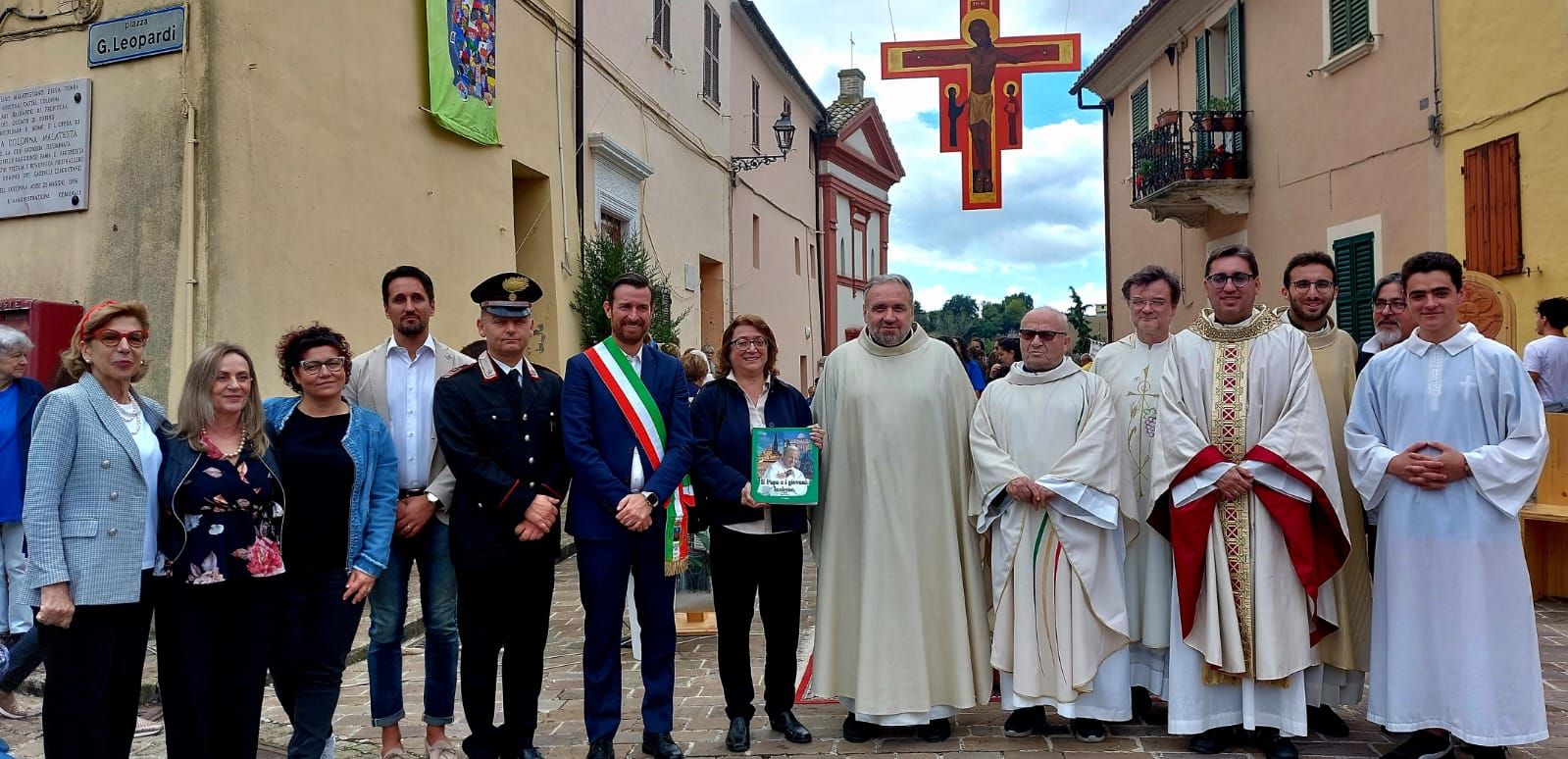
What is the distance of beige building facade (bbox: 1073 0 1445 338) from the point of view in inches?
445

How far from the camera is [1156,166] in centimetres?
1565

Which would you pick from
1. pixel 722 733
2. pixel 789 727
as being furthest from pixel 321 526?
pixel 789 727

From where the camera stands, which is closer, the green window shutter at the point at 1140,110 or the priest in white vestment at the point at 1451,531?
the priest in white vestment at the point at 1451,531

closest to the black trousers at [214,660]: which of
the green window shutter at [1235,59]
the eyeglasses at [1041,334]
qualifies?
the eyeglasses at [1041,334]

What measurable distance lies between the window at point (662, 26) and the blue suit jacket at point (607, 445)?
10553 millimetres

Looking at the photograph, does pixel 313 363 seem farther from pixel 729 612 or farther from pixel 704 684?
pixel 704 684

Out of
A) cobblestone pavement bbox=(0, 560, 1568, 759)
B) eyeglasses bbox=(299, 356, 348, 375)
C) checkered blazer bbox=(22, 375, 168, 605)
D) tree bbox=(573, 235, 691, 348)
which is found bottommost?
cobblestone pavement bbox=(0, 560, 1568, 759)

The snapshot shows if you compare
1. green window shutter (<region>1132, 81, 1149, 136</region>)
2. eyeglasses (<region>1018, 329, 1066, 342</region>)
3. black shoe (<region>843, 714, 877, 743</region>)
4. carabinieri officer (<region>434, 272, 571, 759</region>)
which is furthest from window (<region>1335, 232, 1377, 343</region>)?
carabinieri officer (<region>434, 272, 571, 759</region>)

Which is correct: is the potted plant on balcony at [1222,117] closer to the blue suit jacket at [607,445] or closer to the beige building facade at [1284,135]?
the beige building facade at [1284,135]

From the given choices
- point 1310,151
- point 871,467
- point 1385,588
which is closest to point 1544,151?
point 1310,151

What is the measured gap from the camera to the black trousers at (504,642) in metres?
4.29

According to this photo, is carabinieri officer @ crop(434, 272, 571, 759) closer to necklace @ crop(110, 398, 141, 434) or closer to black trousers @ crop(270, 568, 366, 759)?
black trousers @ crop(270, 568, 366, 759)

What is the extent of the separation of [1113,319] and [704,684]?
649 inches

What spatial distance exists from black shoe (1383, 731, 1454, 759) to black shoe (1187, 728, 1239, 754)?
1.90ft
